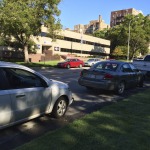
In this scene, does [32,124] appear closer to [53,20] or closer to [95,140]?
[95,140]

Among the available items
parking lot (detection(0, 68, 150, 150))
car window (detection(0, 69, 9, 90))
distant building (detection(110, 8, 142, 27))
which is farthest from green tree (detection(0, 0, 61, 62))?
distant building (detection(110, 8, 142, 27))

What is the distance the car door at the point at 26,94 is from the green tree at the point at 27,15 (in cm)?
2342

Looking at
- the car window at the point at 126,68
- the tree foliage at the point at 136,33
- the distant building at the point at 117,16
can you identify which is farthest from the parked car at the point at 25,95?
the distant building at the point at 117,16

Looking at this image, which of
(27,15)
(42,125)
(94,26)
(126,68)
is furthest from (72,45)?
(94,26)

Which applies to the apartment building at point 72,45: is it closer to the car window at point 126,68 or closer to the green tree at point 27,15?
the green tree at point 27,15

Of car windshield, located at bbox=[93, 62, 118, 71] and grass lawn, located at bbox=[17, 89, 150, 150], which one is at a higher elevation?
car windshield, located at bbox=[93, 62, 118, 71]

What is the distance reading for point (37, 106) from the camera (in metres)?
5.83

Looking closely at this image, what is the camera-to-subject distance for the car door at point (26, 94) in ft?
17.0

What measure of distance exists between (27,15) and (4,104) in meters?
25.5

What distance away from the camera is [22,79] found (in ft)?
18.9

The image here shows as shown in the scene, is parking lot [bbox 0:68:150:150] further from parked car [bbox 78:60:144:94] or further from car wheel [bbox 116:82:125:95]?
car wheel [bbox 116:82:125:95]

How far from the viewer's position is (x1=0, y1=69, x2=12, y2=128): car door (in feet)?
15.7

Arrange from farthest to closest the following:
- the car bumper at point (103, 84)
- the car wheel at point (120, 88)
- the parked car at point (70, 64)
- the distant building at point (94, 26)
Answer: the distant building at point (94, 26) < the parked car at point (70, 64) < the car wheel at point (120, 88) < the car bumper at point (103, 84)

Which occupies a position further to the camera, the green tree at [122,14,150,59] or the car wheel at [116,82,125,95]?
the green tree at [122,14,150,59]
